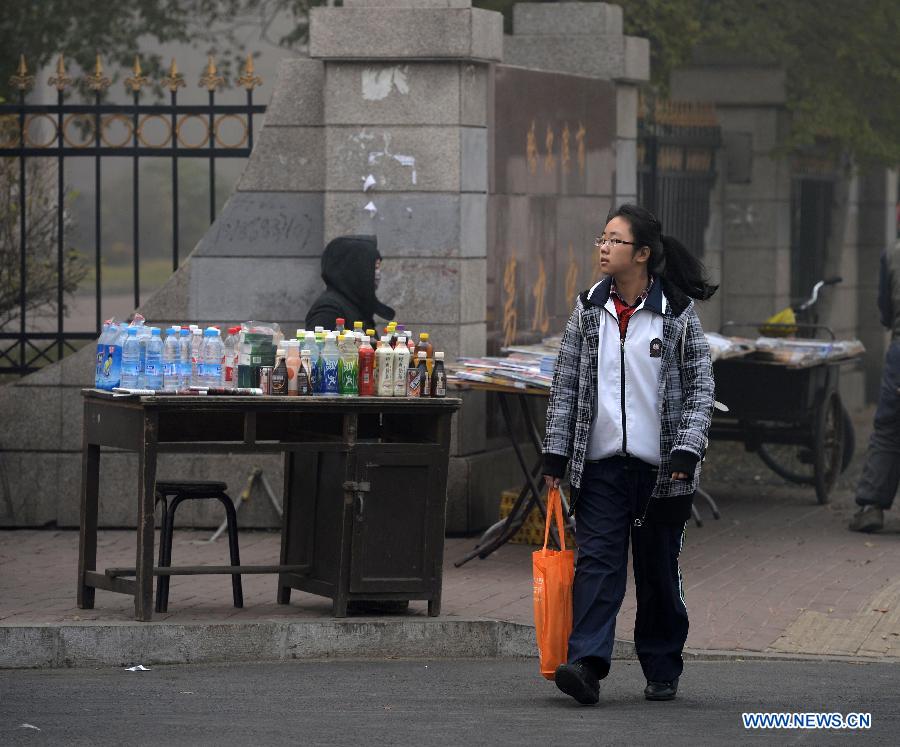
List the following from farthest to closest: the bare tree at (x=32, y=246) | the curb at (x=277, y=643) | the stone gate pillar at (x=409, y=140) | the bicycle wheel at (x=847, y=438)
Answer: the bicycle wheel at (x=847, y=438) → the bare tree at (x=32, y=246) → the stone gate pillar at (x=409, y=140) → the curb at (x=277, y=643)

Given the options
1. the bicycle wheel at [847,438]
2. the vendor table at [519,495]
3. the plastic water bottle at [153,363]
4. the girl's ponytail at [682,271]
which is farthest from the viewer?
the bicycle wheel at [847,438]

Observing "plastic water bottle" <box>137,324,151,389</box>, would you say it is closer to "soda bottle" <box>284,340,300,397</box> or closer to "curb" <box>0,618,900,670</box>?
"soda bottle" <box>284,340,300,397</box>

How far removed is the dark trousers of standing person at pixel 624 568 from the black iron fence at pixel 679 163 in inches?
304

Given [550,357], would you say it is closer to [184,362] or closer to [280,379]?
[280,379]

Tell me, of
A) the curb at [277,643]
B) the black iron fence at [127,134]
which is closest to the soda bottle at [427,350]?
the curb at [277,643]

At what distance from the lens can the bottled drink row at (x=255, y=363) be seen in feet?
26.0

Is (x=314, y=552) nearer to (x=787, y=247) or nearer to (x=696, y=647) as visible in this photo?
(x=696, y=647)

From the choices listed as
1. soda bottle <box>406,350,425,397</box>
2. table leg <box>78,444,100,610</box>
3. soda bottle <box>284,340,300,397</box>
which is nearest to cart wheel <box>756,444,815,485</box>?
soda bottle <box>406,350,425,397</box>

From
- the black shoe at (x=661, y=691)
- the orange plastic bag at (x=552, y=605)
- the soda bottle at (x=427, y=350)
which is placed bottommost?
the black shoe at (x=661, y=691)

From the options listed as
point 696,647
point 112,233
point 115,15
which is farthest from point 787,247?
point 112,233

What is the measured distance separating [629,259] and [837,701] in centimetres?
177

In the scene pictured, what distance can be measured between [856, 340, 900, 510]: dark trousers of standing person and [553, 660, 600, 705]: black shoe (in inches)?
198

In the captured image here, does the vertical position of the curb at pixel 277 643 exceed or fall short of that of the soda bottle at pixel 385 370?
Answer: it falls short

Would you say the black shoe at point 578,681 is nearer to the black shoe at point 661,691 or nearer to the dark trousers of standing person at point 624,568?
the dark trousers of standing person at point 624,568
